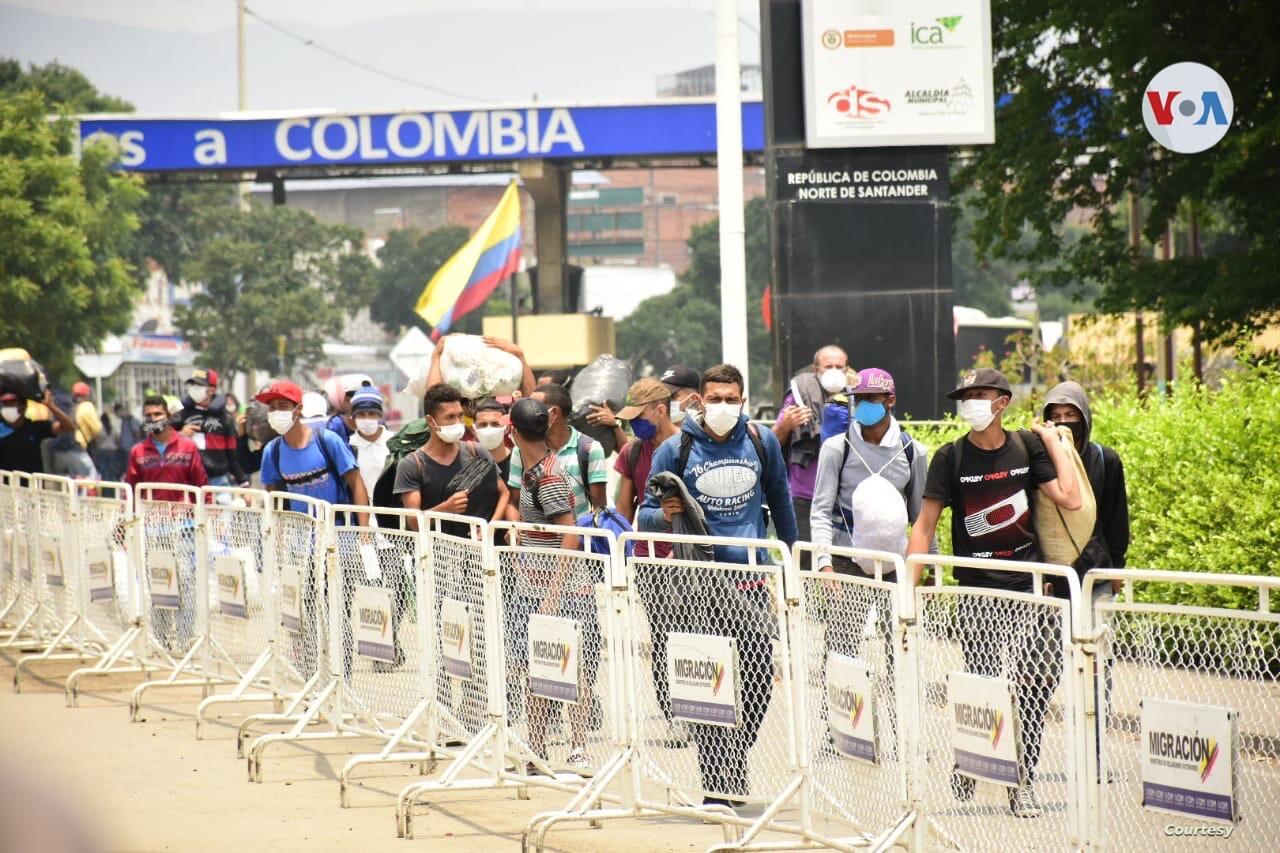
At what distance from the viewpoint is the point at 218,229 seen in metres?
82.3

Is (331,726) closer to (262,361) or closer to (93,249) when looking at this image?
(93,249)

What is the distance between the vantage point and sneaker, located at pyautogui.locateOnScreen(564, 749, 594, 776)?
7.44 m

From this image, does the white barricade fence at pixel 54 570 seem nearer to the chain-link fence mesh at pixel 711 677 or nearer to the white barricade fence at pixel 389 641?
the white barricade fence at pixel 389 641

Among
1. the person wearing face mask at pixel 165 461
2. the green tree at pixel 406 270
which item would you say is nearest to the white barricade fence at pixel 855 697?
the person wearing face mask at pixel 165 461

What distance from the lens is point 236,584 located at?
10.4m

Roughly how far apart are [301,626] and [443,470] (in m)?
1.17

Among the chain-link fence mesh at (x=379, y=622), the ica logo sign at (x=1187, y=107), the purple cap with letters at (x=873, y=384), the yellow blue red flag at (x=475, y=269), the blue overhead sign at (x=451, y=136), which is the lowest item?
the chain-link fence mesh at (x=379, y=622)

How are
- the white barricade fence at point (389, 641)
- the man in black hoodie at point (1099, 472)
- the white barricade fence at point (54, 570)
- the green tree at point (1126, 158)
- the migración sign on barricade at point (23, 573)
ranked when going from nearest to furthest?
the man in black hoodie at point (1099, 472)
the white barricade fence at point (389, 641)
the white barricade fence at point (54, 570)
the migración sign on barricade at point (23, 573)
the green tree at point (1126, 158)

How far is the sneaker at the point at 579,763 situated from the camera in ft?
24.4

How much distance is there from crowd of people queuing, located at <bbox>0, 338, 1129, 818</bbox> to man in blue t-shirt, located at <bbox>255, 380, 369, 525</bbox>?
0.01 meters

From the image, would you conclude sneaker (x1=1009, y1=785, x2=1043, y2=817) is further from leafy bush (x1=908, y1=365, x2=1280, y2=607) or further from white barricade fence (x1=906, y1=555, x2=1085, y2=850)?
leafy bush (x1=908, y1=365, x2=1280, y2=607)

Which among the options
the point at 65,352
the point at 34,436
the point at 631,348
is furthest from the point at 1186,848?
the point at 631,348

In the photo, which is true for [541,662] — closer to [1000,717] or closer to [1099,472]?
[1099,472]

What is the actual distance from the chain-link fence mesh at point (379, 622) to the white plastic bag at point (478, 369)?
229cm
